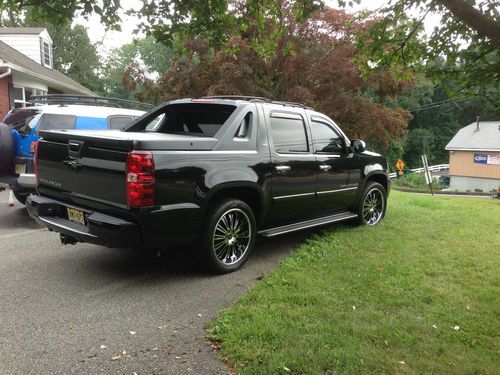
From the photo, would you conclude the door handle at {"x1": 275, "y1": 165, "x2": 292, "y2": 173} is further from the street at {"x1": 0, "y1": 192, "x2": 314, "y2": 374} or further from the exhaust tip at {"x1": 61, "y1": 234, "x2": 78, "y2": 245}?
the exhaust tip at {"x1": 61, "y1": 234, "x2": 78, "y2": 245}

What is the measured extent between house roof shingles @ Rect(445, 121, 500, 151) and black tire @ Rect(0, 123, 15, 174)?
156 ft

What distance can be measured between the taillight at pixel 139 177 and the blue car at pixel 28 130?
3301 millimetres

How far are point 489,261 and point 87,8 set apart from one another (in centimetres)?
541

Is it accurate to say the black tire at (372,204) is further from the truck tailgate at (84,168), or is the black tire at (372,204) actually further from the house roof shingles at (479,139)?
the house roof shingles at (479,139)

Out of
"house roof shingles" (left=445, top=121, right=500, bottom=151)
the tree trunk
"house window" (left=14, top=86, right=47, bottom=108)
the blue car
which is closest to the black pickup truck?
the blue car

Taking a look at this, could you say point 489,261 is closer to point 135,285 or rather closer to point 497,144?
point 135,285

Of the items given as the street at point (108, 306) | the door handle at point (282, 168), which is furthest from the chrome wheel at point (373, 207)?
the door handle at point (282, 168)

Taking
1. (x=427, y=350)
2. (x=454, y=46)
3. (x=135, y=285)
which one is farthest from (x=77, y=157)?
(x=454, y=46)

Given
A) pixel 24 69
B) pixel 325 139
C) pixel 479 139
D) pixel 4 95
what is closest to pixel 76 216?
pixel 325 139

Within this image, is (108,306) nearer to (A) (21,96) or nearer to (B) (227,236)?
(B) (227,236)

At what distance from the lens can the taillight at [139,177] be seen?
3805 millimetres

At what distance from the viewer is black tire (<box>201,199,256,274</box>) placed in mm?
4480

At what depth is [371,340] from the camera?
3.22 m

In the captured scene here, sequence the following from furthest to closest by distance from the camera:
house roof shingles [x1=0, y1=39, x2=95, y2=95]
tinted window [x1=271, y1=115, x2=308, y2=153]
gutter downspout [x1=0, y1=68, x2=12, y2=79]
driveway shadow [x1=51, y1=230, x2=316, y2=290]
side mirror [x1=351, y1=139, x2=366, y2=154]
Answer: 1. house roof shingles [x1=0, y1=39, x2=95, y2=95]
2. gutter downspout [x1=0, y1=68, x2=12, y2=79]
3. side mirror [x1=351, y1=139, x2=366, y2=154]
4. tinted window [x1=271, y1=115, x2=308, y2=153]
5. driveway shadow [x1=51, y1=230, x2=316, y2=290]
